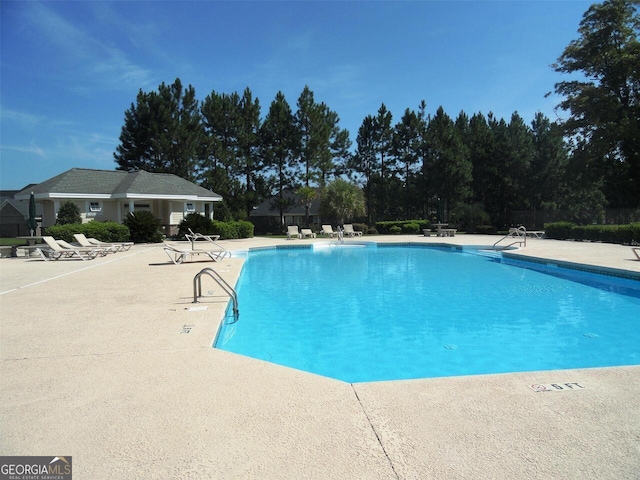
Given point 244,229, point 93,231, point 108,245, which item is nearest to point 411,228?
point 244,229

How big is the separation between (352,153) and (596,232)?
23198mm

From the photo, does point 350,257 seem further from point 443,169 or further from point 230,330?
point 443,169

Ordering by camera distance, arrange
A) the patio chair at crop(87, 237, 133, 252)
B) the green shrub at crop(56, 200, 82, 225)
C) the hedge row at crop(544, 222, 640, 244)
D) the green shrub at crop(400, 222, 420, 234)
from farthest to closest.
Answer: the green shrub at crop(400, 222, 420, 234) → the green shrub at crop(56, 200, 82, 225) → the hedge row at crop(544, 222, 640, 244) → the patio chair at crop(87, 237, 133, 252)

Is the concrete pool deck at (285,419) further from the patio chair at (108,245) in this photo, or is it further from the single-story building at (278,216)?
the single-story building at (278,216)

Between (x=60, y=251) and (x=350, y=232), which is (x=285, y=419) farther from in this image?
(x=350, y=232)

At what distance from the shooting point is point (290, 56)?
784 inches

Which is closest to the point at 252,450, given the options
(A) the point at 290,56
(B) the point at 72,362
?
(B) the point at 72,362

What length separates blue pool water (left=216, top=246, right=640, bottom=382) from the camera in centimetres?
518

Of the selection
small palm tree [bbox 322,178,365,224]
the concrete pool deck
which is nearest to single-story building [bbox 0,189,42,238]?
small palm tree [bbox 322,178,365,224]

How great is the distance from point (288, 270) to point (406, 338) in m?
7.87

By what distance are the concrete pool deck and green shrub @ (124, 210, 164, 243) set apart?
18963 mm

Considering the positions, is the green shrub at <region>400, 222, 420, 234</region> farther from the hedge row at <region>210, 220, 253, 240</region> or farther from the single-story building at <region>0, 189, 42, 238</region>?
the single-story building at <region>0, 189, 42, 238</region>

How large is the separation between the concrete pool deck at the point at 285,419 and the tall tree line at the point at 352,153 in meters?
31.1

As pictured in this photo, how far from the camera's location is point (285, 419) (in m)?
2.73
